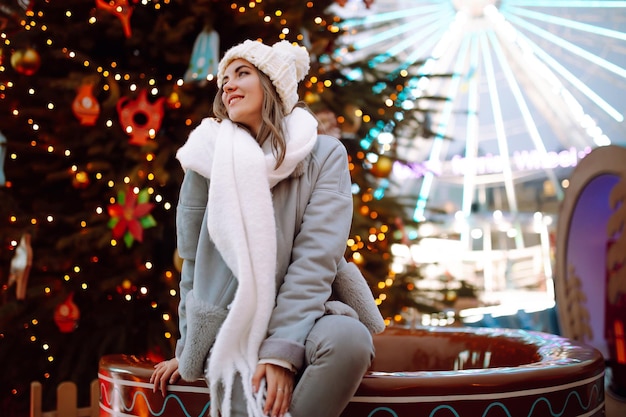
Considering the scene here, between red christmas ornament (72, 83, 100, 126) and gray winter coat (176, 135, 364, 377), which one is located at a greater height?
red christmas ornament (72, 83, 100, 126)

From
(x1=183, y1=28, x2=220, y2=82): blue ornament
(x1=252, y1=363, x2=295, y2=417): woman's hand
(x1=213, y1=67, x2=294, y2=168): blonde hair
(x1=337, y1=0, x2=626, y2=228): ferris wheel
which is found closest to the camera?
(x1=252, y1=363, x2=295, y2=417): woman's hand

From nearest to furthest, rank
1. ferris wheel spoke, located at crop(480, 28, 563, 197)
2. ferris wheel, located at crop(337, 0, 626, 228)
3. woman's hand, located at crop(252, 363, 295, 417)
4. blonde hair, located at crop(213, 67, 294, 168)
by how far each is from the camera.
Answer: woman's hand, located at crop(252, 363, 295, 417), blonde hair, located at crop(213, 67, 294, 168), ferris wheel, located at crop(337, 0, 626, 228), ferris wheel spoke, located at crop(480, 28, 563, 197)

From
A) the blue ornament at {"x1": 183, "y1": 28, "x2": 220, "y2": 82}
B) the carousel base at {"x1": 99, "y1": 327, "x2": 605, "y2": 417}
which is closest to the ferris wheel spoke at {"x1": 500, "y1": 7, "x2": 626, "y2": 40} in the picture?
the blue ornament at {"x1": 183, "y1": 28, "x2": 220, "y2": 82}

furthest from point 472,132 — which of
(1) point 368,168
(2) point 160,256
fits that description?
(2) point 160,256

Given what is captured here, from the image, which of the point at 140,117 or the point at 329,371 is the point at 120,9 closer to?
the point at 140,117

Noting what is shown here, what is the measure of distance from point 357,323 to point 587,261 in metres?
2.05

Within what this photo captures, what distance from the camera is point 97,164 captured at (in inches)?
100

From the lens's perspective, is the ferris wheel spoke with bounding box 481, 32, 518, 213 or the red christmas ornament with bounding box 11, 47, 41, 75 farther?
the ferris wheel spoke with bounding box 481, 32, 518, 213

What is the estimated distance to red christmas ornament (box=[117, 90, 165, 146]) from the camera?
2500 millimetres

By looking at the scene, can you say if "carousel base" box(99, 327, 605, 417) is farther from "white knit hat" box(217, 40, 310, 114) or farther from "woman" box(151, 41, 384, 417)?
"white knit hat" box(217, 40, 310, 114)

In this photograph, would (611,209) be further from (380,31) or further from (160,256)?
(380,31)

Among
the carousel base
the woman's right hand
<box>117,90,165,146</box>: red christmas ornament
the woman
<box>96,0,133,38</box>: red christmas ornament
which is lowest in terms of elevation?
the carousel base

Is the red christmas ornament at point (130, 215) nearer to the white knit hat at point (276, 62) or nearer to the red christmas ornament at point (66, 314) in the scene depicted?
the red christmas ornament at point (66, 314)

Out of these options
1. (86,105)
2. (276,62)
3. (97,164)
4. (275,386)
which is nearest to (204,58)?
(86,105)
